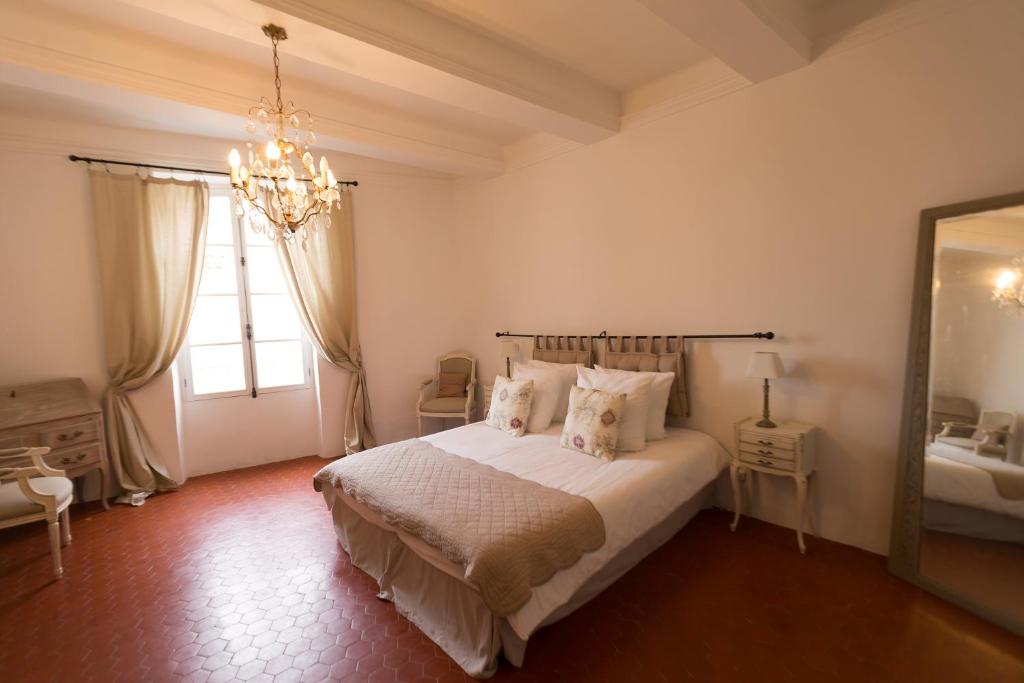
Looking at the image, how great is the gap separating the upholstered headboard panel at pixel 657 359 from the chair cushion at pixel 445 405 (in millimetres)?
1671

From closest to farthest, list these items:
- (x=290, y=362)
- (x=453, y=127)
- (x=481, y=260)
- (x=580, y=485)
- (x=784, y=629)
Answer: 1. (x=784, y=629)
2. (x=580, y=485)
3. (x=453, y=127)
4. (x=290, y=362)
5. (x=481, y=260)

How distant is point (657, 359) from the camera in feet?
10.5

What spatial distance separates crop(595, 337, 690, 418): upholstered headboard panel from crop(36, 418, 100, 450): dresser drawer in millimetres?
3828

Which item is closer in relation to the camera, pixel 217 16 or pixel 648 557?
pixel 217 16

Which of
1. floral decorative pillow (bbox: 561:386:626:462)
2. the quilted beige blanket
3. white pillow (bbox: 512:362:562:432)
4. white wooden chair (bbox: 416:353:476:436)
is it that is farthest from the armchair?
white wooden chair (bbox: 416:353:476:436)

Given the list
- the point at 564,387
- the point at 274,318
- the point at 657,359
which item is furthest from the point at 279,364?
the point at 657,359

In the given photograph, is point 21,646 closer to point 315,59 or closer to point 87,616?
point 87,616

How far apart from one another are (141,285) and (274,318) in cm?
106

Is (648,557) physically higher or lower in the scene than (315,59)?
lower

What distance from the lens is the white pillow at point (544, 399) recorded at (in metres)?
3.26

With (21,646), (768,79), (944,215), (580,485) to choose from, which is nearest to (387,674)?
(580,485)

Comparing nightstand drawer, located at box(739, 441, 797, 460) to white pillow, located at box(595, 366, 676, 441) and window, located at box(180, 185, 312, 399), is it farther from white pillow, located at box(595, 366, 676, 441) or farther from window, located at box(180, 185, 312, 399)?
window, located at box(180, 185, 312, 399)

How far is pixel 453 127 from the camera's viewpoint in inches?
152

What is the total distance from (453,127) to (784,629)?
4.08 m
